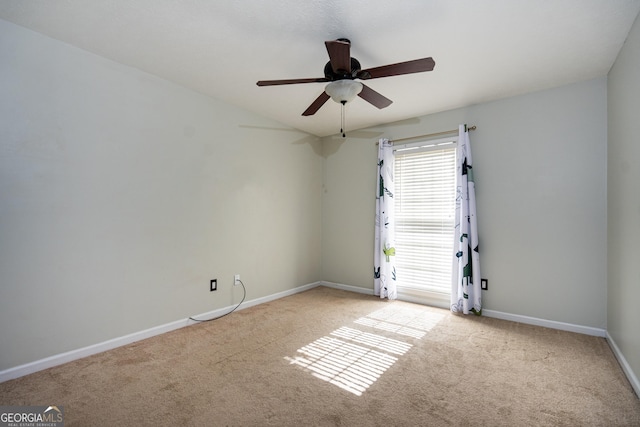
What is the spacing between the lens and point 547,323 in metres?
3.13

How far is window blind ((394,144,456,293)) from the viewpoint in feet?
12.5

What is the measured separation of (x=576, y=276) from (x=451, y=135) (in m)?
1.99

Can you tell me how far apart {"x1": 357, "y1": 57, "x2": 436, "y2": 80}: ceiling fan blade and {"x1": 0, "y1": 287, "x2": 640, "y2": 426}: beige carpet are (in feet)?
7.04

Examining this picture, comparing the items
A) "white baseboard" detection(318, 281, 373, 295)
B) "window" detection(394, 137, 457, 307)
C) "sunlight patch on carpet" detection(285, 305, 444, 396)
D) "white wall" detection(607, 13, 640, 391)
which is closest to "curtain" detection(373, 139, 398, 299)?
"window" detection(394, 137, 457, 307)

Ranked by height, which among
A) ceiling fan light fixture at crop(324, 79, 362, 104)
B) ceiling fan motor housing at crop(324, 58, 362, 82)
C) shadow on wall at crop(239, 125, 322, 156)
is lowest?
ceiling fan light fixture at crop(324, 79, 362, 104)

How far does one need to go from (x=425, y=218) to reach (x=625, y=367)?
7.36 ft

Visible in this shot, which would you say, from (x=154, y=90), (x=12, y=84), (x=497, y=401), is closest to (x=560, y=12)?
(x=497, y=401)

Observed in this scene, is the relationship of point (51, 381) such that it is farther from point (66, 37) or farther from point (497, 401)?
point (497, 401)

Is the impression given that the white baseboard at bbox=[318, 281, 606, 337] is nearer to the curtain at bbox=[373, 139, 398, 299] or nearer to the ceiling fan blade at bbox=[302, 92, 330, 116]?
the curtain at bbox=[373, 139, 398, 299]

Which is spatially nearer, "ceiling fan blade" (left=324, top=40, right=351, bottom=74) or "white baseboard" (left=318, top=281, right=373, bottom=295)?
"ceiling fan blade" (left=324, top=40, right=351, bottom=74)

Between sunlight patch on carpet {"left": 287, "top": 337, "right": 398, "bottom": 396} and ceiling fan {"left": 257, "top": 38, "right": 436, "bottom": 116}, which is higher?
ceiling fan {"left": 257, "top": 38, "right": 436, "bottom": 116}

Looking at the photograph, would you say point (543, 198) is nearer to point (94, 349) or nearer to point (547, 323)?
point (547, 323)

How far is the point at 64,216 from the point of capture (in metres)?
2.37

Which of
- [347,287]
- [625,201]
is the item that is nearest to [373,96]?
[625,201]
